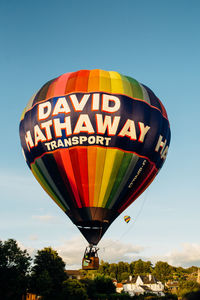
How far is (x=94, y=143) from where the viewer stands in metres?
22.9

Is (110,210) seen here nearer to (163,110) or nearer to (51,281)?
(163,110)

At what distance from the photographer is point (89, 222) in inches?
934

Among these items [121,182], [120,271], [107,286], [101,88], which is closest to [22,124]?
[101,88]

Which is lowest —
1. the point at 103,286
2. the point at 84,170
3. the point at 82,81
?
the point at 103,286

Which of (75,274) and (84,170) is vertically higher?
(84,170)

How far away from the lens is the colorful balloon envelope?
23062 millimetres

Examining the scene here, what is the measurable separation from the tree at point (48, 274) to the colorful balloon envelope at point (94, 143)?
19890 millimetres

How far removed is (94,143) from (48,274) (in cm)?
2578

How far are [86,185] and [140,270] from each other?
325 ft

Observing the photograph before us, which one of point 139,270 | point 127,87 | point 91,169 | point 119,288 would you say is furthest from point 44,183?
point 139,270

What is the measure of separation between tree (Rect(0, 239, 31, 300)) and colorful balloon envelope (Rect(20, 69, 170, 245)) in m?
15.0

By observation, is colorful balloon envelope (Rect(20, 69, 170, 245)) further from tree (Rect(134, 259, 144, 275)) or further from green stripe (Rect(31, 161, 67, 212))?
tree (Rect(134, 259, 144, 275))

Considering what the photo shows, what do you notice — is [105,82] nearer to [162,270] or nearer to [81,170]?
[81,170]

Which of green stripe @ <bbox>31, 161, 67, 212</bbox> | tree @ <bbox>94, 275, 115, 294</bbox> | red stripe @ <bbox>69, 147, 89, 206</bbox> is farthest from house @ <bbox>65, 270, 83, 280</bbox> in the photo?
red stripe @ <bbox>69, 147, 89, 206</bbox>
